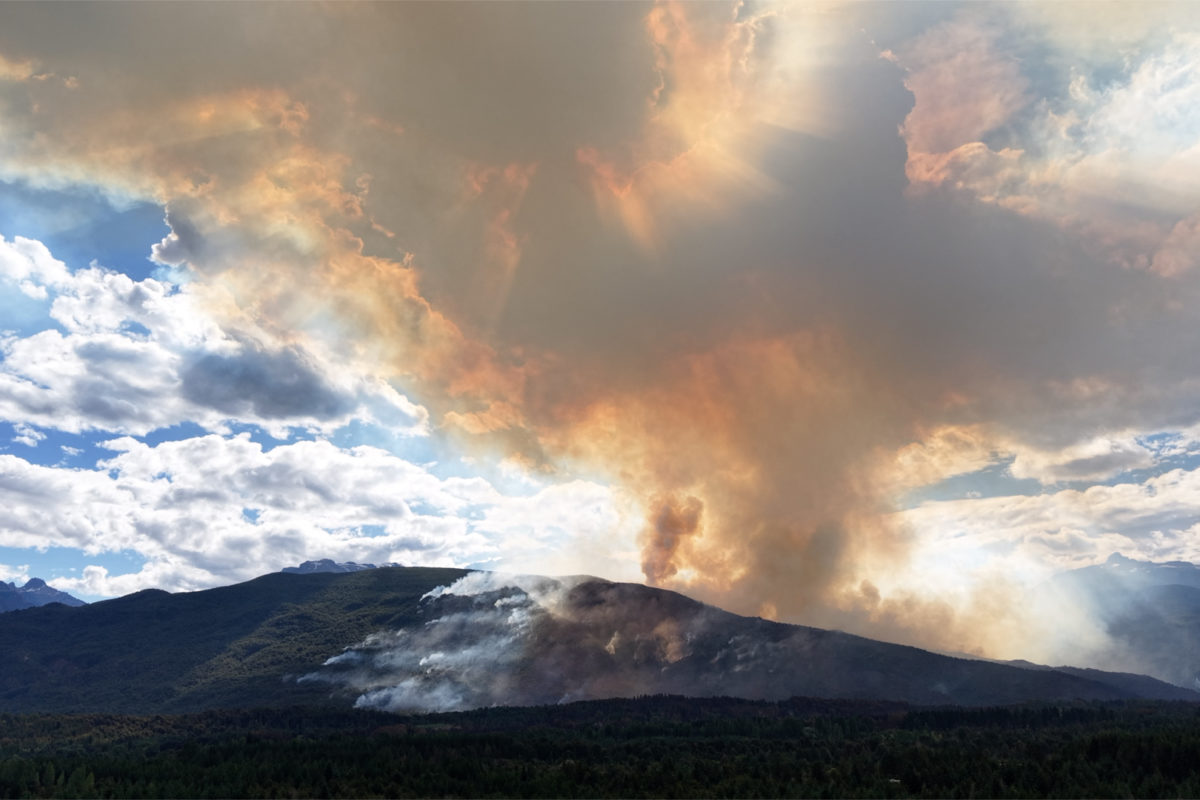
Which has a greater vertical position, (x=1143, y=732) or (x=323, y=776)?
(x=1143, y=732)

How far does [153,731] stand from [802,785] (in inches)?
6789

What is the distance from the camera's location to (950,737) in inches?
6137

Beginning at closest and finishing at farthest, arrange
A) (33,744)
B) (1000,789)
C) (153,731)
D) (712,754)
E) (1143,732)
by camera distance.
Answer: (1000,789), (1143,732), (712,754), (33,744), (153,731)

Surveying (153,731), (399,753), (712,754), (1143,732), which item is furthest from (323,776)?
(1143,732)

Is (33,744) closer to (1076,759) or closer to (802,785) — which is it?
(802,785)

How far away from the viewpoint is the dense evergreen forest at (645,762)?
108625mm

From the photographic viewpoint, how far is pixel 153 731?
195m

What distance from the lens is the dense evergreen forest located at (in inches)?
4277

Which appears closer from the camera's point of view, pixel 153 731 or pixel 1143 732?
pixel 1143 732

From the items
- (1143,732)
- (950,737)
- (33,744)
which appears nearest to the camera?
(1143,732)

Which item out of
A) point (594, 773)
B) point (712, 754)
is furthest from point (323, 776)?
point (712, 754)

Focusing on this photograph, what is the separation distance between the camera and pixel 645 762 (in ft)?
445

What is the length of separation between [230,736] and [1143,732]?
7694 inches

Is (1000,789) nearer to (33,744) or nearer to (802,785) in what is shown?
(802,785)
